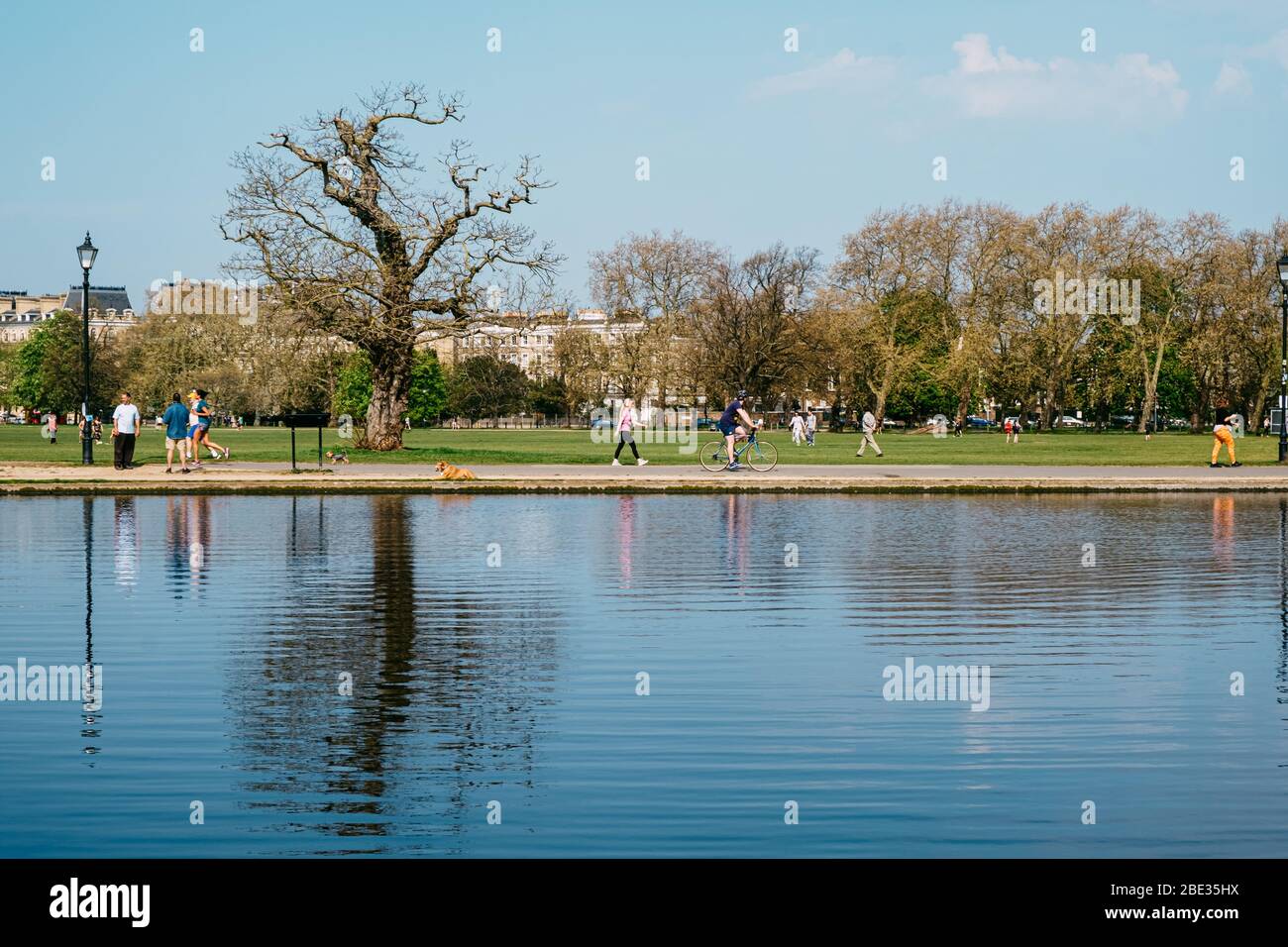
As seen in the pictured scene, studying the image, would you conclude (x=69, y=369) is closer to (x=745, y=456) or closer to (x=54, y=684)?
(x=745, y=456)

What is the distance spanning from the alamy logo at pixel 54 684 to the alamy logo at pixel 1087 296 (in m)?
85.1

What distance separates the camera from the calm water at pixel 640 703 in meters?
6.75

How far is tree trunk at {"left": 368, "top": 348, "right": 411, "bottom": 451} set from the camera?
148 ft

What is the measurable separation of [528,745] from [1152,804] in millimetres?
3244

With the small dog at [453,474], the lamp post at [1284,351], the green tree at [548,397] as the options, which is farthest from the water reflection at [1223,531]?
the green tree at [548,397]

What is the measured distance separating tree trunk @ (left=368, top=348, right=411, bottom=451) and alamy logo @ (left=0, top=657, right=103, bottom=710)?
34593 millimetres

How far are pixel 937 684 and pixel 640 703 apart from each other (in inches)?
82.5

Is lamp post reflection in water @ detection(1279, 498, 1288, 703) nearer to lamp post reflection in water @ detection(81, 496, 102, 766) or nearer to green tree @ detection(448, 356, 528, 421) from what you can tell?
lamp post reflection in water @ detection(81, 496, 102, 766)

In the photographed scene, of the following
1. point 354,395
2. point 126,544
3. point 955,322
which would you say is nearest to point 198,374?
point 354,395

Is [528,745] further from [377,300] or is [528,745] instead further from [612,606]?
[377,300]

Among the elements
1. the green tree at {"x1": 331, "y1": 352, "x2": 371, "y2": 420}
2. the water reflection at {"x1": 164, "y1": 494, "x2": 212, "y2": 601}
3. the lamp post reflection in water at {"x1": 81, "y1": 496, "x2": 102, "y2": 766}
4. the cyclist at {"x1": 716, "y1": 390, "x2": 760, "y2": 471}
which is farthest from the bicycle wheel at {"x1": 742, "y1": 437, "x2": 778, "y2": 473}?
the green tree at {"x1": 331, "y1": 352, "x2": 371, "y2": 420}

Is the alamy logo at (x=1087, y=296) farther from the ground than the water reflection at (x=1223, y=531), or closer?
farther from the ground

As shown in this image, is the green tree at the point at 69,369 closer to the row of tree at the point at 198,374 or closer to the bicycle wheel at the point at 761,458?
the row of tree at the point at 198,374
